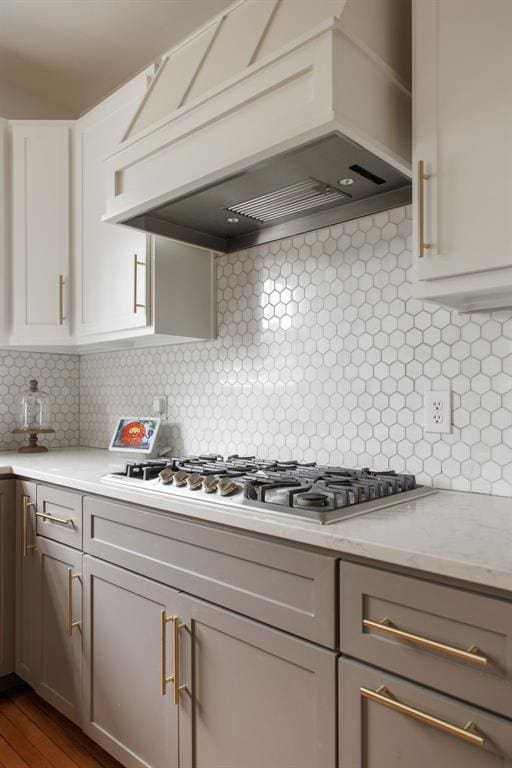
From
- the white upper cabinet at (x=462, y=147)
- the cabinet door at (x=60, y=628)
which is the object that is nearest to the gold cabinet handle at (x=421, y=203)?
the white upper cabinet at (x=462, y=147)

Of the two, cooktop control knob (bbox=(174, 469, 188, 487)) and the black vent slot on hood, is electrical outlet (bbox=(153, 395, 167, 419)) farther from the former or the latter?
the black vent slot on hood

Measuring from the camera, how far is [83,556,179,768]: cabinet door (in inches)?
60.4

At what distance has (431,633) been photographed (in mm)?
973

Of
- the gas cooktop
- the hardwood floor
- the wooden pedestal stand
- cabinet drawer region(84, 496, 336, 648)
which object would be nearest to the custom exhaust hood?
the gas cooktop

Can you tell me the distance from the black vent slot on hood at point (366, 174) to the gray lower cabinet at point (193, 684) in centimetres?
121

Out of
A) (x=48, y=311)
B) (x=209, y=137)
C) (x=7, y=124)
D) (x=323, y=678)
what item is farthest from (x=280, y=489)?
(x=7, y=124)

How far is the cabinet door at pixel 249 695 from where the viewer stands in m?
1.15

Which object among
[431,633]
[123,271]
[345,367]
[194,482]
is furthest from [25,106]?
[431,633]

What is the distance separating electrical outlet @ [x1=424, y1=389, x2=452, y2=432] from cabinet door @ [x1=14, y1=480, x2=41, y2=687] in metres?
1.51

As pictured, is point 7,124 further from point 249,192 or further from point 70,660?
point 70,660

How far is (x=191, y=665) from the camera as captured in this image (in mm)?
1445

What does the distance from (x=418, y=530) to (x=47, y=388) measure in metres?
2.46

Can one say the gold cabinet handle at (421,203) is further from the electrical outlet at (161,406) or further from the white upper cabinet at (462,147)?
the electrical outlet at (161,406)

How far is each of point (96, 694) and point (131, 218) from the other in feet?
5.23
